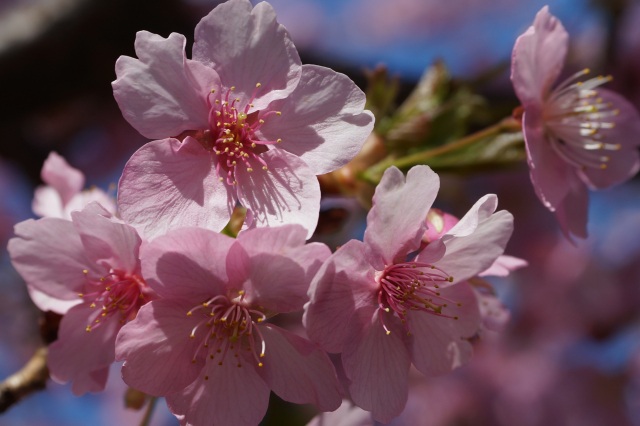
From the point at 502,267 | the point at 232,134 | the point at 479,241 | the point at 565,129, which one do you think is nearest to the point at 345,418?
the point at 502,267

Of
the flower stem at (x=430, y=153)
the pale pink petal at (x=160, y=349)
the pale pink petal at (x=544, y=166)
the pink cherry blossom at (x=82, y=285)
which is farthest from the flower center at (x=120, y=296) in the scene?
the pale pink petal at (x=544, y=166)

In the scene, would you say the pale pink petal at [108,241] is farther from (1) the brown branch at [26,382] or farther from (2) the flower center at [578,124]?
(2) the flower center at [578,124]

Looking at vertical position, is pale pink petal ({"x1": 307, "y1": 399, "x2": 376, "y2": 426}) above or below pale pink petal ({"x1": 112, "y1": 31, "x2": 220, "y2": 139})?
below

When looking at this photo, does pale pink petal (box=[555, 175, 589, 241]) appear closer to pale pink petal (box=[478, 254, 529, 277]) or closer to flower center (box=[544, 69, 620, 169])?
flower center (box=[544, 69, 620, 169])

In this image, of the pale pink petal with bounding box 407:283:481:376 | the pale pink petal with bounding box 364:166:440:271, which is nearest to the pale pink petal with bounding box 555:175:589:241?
the pale pink petal with bounding box 407:283:481:376

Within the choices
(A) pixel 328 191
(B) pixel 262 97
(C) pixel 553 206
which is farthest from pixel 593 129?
(B) pixel 262 97

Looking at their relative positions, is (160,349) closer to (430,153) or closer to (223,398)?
(223,398)
